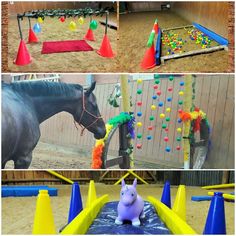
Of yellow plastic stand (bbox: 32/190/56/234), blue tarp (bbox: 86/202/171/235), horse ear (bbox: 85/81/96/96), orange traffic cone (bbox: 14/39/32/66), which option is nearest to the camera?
yellow plastic stand (bbox: 32/190/56/234)

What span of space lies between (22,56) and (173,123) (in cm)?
120

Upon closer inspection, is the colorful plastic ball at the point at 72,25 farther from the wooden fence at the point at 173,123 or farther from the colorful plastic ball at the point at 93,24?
the wooden fence at the point at 173,123

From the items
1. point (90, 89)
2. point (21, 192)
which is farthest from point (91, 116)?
point (21, 192)

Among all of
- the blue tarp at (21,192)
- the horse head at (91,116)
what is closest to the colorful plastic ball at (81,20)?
the horse head at (91,116)

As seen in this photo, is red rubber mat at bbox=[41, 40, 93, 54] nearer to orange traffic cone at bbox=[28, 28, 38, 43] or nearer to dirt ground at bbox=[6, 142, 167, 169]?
orange traffic cone at bbox=[28, 28, 38, 43]

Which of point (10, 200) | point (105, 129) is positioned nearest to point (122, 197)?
point (105, 129)

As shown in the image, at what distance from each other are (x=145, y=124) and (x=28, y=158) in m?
0.90

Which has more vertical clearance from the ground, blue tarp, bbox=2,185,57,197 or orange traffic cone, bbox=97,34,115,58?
orange traffic cone, bbox=97,34,115,58

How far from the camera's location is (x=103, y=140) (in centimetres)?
251

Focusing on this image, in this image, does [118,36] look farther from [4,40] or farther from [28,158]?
[28,158]

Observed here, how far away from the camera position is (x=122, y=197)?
178cm

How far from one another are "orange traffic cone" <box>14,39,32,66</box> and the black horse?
195 mm

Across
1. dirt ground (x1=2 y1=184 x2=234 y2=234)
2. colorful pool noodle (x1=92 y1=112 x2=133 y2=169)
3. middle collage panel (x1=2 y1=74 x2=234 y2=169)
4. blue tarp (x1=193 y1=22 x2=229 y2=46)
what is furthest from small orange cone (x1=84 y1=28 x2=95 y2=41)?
dirt ground (x1=2 y1=184 x2=234 y2=234)

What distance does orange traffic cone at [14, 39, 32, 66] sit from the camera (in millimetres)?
2172
